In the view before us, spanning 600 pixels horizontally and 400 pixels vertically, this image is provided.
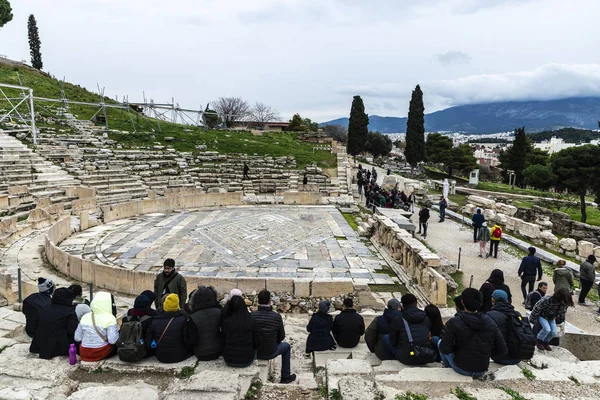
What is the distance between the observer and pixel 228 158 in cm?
2936

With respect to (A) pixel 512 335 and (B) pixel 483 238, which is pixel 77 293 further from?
(B) pixel 483 238

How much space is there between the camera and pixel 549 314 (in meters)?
5.95

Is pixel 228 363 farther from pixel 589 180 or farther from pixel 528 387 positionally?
pixel 589 180

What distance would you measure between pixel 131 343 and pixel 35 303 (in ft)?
5.00

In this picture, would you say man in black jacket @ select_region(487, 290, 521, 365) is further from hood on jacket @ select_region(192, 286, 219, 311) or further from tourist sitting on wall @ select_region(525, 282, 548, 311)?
hood on jacket @ select_region(192, 286, 219, 311)

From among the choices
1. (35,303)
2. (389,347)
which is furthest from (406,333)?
(35,303)

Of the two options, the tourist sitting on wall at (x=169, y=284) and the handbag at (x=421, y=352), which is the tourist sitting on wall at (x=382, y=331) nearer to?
the handbag at (x=421, y=352)

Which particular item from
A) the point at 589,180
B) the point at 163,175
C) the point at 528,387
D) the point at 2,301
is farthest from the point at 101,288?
the point at 589,180

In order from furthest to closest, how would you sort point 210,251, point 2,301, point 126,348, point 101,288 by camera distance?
point 210,251 < point 101,288 < point 2,301 < point 126,348

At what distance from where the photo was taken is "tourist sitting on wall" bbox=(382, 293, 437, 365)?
201 inches

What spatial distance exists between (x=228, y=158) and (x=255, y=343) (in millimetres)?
25239

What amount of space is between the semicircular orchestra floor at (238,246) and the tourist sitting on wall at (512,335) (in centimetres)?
425

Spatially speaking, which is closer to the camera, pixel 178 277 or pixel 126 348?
pixel 126 348

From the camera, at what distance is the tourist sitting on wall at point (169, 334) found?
4.95m
